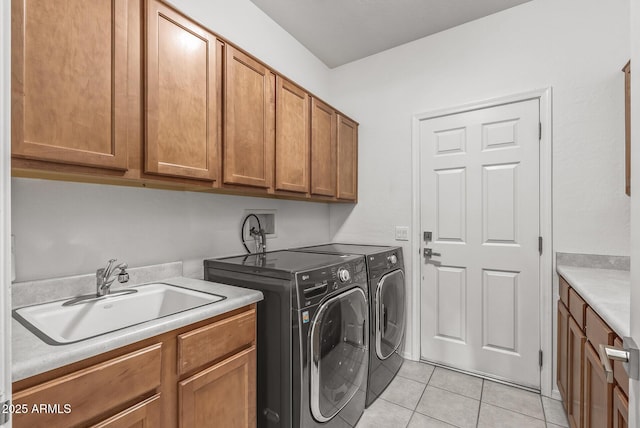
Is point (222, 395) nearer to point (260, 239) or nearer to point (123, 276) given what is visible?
point (123, 276)

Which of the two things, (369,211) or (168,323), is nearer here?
(168,323)

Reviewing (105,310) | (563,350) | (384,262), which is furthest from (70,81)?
(563,350)

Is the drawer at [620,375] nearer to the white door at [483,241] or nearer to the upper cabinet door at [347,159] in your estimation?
the white door at [483,241]

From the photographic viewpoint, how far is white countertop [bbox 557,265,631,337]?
1.02 m

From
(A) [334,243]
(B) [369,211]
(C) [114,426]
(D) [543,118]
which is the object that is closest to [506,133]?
(D) [543,118]

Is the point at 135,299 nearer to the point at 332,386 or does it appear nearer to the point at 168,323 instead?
the point at 168,323

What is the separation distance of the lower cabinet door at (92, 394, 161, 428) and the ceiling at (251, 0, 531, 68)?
2563 millimetres

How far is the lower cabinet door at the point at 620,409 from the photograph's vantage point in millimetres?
914

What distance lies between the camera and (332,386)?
64.4 inches

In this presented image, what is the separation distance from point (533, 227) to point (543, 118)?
777mm

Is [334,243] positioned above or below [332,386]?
above

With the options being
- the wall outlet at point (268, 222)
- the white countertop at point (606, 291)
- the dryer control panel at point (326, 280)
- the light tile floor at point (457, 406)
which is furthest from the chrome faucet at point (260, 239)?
the white countertop at point (606, 291)

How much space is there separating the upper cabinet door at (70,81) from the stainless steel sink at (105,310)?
60 cm

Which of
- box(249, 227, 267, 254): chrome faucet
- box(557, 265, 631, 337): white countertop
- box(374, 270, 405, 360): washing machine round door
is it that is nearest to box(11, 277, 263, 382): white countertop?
box(249, 227, 267, 254): chrome faucet
